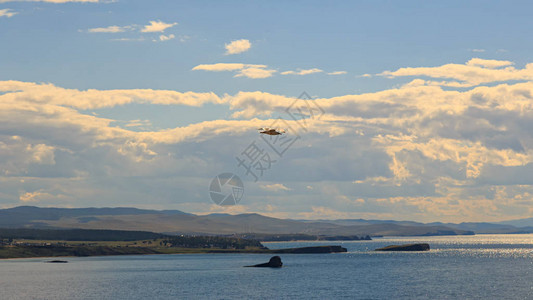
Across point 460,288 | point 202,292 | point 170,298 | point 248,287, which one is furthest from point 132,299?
point 460,288

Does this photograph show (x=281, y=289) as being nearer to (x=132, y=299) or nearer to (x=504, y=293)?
(x=132, y=299)

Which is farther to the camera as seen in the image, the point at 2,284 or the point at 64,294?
the point at 2,284

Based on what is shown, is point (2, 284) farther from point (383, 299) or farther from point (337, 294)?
point (383, 299)

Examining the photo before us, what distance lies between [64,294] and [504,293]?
11523 cm

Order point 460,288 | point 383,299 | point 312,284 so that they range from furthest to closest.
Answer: point 312,284, point 460,288, point 383,299

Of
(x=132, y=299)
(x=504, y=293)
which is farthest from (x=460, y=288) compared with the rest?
(x=132, y=299)

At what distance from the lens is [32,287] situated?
18600 centimetres

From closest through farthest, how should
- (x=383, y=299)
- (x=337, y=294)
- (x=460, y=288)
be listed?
(x=383, y=299) → (x=337, y=294) → (x=460, y=288)

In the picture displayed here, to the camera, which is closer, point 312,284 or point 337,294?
point 337,294

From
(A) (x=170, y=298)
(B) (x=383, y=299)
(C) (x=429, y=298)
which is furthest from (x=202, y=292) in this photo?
(C) (x=429, y=298)

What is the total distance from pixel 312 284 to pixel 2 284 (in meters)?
94.2

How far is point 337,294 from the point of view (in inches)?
6506

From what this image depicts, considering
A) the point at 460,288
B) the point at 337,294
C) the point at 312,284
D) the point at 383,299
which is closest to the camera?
the point at 383,299

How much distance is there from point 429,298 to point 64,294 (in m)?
95.3
